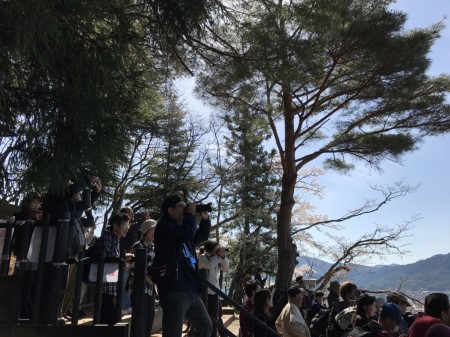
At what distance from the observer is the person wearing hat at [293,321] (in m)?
4.13

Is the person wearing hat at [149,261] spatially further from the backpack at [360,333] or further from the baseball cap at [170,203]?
the backpack at [360,333]

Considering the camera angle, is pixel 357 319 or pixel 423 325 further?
pixel 357 319

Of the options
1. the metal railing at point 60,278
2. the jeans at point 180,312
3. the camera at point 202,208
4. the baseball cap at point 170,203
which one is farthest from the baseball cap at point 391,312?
the baseball cap at point 170,203

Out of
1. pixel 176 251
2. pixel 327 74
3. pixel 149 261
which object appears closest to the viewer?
pixel 176 251

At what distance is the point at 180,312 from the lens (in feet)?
9.88

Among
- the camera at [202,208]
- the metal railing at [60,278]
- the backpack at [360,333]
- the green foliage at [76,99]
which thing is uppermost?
the green foliage at [76,99]

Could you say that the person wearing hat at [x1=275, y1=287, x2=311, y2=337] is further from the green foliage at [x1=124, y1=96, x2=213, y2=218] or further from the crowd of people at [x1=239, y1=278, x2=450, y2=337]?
the green foliage at [x1=124, y1=96, x2=213, y2=218]

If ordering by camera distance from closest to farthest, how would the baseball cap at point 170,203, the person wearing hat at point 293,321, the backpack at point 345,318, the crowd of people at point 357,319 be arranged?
1. the crowd of people at point 357,319
2. the baseball cap at point 170,203
3. the backpack at point 345,318
4. the person wearing hat at point 293,321

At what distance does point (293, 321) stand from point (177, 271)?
166 centimetres

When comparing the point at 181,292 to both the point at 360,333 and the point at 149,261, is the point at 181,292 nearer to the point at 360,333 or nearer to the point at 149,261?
the point at 149,261

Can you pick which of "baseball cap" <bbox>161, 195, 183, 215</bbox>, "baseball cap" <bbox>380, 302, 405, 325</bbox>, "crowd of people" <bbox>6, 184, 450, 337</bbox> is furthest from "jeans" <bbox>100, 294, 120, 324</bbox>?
"baseball cap" <bbox>380, 302, 405, 325</bbox>

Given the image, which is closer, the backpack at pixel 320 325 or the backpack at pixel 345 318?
the backpack at pixel 345 318

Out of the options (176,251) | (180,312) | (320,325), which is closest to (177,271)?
(176,251)

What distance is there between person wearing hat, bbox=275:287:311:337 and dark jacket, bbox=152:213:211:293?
143cm
